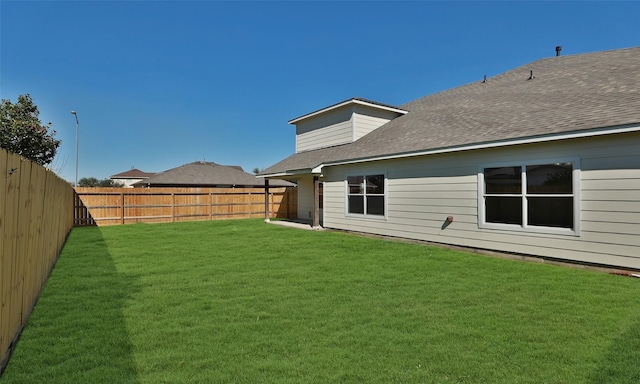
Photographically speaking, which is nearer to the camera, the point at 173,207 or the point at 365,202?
the point at 365,202

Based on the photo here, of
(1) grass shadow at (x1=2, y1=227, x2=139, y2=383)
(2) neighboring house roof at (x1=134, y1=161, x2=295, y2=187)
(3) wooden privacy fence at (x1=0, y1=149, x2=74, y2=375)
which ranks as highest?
(2) neighboring house roof at (x1=134, y1=161, x2=295, y2=187)

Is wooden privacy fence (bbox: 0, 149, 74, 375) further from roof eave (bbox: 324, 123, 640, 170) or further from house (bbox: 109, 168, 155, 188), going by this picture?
house (bbox: 109, 168, 155, 188)

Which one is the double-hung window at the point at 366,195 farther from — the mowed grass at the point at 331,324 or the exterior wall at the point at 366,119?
the mowed grass at the point at 331,324

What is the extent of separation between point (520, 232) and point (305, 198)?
454 inches

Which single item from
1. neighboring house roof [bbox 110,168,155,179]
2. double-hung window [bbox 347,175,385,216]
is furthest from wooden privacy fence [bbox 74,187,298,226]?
neighboring house roof [bbox 110,168,155,179]

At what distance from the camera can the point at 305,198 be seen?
17641 mm

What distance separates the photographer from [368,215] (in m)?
11.3

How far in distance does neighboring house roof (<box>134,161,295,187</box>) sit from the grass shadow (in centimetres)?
2247

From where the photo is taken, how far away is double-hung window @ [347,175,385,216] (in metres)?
10.9

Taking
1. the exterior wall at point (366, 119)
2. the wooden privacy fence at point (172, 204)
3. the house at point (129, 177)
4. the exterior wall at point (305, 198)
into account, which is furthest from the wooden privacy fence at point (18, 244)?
the house at point (129, 177)

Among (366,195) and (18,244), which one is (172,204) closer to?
(366,195)

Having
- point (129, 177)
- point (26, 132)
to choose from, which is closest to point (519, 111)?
point (26, 132)

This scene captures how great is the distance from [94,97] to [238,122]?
34.6 ft

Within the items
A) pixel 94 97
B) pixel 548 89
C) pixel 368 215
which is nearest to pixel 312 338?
pixel 368 215
